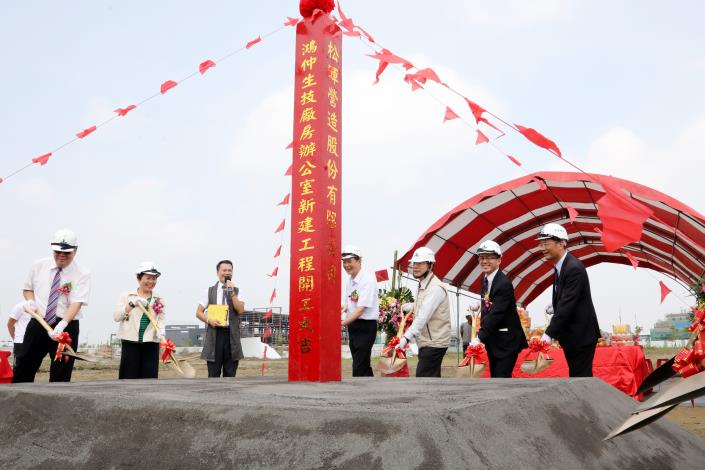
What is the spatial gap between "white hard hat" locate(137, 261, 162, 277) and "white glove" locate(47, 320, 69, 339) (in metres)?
0.90

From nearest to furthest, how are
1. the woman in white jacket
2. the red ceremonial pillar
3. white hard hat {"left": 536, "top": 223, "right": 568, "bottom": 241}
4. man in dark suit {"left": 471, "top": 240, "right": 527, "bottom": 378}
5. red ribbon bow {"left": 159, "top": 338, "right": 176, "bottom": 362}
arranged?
the red ceremonial pillar, white hard hat {"left": 536, "top": 223, "right": 568, "bottom": 241}, man in dark suit {"left": 471, "top": 240, "right": 527, "bottom": 378}, the woman in white jacket, red ribbon bow {"left": 159, "top": 338, "right": 176, "bottom": 362}

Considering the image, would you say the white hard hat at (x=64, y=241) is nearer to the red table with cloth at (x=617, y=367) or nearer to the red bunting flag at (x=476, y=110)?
the red bunting flag at (x=476, y=110)

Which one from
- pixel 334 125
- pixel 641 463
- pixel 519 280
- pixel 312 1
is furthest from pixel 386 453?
pixel 519 280

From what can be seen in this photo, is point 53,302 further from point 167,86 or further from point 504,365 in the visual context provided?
point 504,365

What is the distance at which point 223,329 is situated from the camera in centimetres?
589

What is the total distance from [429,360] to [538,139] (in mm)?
2109

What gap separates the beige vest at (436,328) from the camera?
4.79 meters

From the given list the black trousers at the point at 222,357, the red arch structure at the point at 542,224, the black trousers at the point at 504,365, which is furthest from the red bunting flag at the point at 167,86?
the red arch structure at the point at 542,224

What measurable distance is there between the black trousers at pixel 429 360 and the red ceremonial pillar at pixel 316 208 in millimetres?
982

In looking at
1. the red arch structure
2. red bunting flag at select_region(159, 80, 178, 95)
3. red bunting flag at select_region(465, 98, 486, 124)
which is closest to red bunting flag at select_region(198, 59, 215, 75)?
red bunting flag at select_region(159, 80, 178, 95)

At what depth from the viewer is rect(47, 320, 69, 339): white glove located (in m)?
4.39

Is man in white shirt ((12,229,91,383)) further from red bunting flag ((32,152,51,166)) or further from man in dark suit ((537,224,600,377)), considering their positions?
man in dark suit ((537,224,600,377))

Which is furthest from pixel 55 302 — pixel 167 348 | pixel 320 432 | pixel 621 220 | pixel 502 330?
pixel 621 220

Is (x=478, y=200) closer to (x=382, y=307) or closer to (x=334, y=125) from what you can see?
(x=382, y=307)
